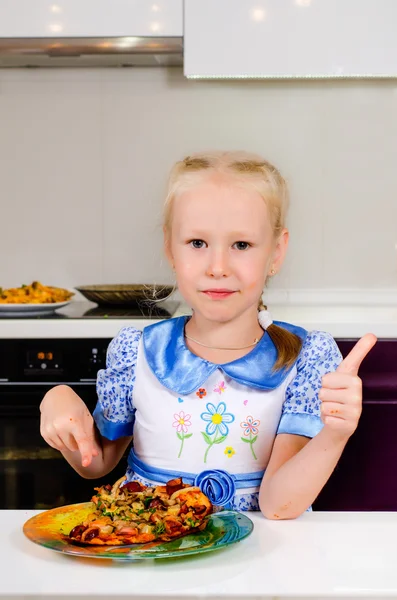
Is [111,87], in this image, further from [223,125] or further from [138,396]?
[138,396]

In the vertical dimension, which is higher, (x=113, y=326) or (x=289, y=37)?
(x=289, y=37)

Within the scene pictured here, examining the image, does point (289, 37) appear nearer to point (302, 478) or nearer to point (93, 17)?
point (93, 17)

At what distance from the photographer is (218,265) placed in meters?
1.03

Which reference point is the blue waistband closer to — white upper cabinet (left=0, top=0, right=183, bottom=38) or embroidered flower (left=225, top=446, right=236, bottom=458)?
embroidered flower (left=225, top=446, right=236, bottom=458)

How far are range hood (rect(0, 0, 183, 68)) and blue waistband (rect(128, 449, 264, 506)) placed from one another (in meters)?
1.34

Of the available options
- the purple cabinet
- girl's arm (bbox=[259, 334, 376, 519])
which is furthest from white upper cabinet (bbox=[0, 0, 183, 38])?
girl's arm (bbox=[259, 334, 376, 519])

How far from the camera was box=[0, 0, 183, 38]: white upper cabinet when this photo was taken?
2.10m

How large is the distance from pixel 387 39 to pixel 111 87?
86 cm

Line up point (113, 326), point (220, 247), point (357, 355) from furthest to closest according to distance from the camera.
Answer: point (113, 326) < point (220, 247) < point (357, 355)

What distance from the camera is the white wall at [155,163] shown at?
2492 mm

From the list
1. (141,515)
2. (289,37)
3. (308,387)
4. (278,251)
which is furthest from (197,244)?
(289,37)

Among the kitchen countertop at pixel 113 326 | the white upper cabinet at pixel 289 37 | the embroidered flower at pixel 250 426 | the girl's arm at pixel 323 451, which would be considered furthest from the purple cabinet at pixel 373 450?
the girl's arm at pixel 323 451

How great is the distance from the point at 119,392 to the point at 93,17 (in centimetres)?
126

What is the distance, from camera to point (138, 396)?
1.18 metres
